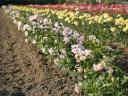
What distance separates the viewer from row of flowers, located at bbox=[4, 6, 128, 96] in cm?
636

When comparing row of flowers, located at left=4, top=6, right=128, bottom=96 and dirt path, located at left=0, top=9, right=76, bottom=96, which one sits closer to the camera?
row of flowers, located at left=4, top=6, right=128, bottom=96

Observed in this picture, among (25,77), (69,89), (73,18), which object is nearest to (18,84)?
(25,77)

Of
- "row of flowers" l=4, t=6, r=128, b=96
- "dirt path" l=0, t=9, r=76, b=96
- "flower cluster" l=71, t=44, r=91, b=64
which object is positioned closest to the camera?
"row of flowers" l=4, t=6, r=128, b=96

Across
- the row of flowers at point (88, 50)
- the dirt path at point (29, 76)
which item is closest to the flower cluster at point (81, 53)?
the row of flowers at point (88, 50)

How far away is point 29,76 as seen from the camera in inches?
360

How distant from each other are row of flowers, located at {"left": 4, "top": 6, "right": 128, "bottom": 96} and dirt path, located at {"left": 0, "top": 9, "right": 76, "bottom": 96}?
0.89 ft

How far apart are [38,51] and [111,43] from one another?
2.26 m

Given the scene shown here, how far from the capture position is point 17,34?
16.3 meters

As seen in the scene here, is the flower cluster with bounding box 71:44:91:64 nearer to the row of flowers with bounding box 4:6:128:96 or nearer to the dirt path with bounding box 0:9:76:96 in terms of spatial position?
the row of flowers with bounding box 4:6:128:96

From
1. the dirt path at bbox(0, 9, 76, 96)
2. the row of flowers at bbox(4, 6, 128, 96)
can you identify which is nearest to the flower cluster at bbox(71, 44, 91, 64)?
the row of flowers at bbox(4, 6, 128, 96)

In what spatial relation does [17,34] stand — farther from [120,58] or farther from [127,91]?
[127,91]

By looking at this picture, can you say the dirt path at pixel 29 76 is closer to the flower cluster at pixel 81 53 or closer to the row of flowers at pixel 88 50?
the row of flowers at pixel 88 50

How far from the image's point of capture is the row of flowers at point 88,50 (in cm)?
636

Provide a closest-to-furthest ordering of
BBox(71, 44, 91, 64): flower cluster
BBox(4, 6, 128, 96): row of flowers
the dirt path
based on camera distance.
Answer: BBox(4, 6, 128, 96): row of flowers
BBox(71, 44, 91, 64): flower cluster
the dirt path
